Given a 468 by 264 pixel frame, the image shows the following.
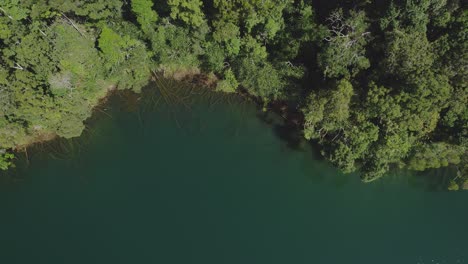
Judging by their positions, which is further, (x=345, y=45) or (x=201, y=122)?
(x=201, y=122)

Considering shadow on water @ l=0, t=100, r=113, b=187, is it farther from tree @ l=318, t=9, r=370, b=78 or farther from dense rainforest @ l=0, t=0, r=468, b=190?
tree @ l=318, t=9, r=370, b=78

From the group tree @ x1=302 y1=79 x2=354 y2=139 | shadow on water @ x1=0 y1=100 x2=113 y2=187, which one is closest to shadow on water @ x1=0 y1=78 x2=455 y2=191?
shadow on water @ x1=0 y1=100 x2=113 y2=187

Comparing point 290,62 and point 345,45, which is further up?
point 345,45

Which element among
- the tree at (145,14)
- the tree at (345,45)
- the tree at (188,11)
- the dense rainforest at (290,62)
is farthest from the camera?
the tree at (145,14)

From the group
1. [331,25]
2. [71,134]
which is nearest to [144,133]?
[71,134]

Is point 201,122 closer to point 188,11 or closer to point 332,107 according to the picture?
point 188,11

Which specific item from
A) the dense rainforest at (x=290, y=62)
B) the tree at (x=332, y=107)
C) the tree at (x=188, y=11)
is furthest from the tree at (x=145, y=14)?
the tree at (x=332, y=107)

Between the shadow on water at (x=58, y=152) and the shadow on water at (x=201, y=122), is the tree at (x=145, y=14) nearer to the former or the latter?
the shadow on water at (x=201, y=122)

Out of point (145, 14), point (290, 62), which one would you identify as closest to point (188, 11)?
point (145, 14)

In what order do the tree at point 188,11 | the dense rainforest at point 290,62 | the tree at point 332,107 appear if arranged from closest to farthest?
the dense rainforest at point 290,62
the tree at point 332,107
the tree at point 188,11
